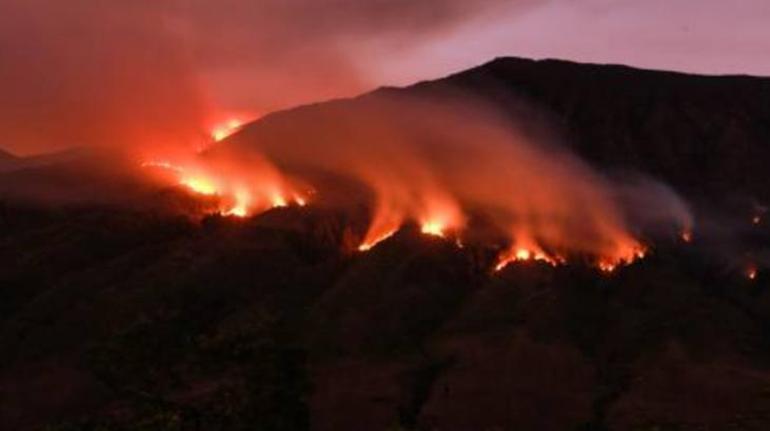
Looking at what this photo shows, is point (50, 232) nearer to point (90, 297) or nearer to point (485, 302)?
point (90, 297)

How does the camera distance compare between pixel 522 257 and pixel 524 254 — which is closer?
pixel 522 257

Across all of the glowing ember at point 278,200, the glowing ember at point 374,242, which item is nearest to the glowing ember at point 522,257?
the glowing ember at point 374,242

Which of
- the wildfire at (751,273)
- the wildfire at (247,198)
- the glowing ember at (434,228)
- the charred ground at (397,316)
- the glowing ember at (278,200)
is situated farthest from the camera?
the glowing ember at (278,200)

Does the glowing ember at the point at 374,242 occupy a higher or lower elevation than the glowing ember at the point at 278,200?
lower

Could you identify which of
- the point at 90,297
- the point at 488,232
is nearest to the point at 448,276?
the point at 488,232

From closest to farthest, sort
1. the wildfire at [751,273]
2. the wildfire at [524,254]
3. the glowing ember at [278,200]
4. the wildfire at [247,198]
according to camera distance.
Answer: the wildfire at [524,254]
the wildfire at [751,273]
the wildfire at [247,198]
the glowing ember at [278,200]

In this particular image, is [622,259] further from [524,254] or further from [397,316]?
[397,316]

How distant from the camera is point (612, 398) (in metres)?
120

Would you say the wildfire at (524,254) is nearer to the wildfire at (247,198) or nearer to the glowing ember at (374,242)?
the glowing ember at (374,242)

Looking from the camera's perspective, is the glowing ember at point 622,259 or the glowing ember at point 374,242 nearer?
the glowing ember at point 622,259

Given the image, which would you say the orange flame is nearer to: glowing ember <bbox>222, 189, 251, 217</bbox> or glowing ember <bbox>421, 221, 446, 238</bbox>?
glowing ember <bbox>421, 221, 446, 238</bbox>

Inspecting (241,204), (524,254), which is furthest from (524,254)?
(241,204)

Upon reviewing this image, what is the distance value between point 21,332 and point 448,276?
196 ft

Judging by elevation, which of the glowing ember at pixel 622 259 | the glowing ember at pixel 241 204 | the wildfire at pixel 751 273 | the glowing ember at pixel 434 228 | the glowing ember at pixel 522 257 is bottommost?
the wildfire at pixel 751 273
